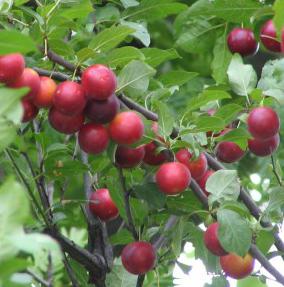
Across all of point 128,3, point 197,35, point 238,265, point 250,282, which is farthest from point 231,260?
point 197,35

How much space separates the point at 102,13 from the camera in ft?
7.27

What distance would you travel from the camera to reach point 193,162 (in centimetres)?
172

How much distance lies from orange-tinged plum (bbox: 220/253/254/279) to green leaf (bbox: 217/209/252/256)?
10 centimetres

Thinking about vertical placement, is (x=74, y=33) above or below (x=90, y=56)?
below

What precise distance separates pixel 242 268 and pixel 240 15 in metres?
0.69

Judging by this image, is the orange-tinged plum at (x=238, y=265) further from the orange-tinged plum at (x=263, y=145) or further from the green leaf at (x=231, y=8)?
the green leaf at (x=231, y=8)

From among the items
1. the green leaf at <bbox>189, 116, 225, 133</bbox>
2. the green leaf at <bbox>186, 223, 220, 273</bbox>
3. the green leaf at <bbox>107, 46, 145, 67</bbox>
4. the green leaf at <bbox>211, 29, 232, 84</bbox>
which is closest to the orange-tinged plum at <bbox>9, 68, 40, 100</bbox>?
the green leaf at <bbox>107, 46, 145, 67</bbox>

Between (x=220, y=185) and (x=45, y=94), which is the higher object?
(x=45, y=94)

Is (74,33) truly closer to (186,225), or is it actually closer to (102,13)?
(102,13)

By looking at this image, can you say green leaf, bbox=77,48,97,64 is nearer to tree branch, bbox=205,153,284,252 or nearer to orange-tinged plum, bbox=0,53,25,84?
orange-tinged plum, bbox=0,53,25,84

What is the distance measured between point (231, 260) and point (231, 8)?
2.25ft

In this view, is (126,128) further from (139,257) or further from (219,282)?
(219,282)

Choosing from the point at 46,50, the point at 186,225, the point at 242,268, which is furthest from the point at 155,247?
the point at 46,50

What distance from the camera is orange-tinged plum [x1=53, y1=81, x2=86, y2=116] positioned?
148 cm
